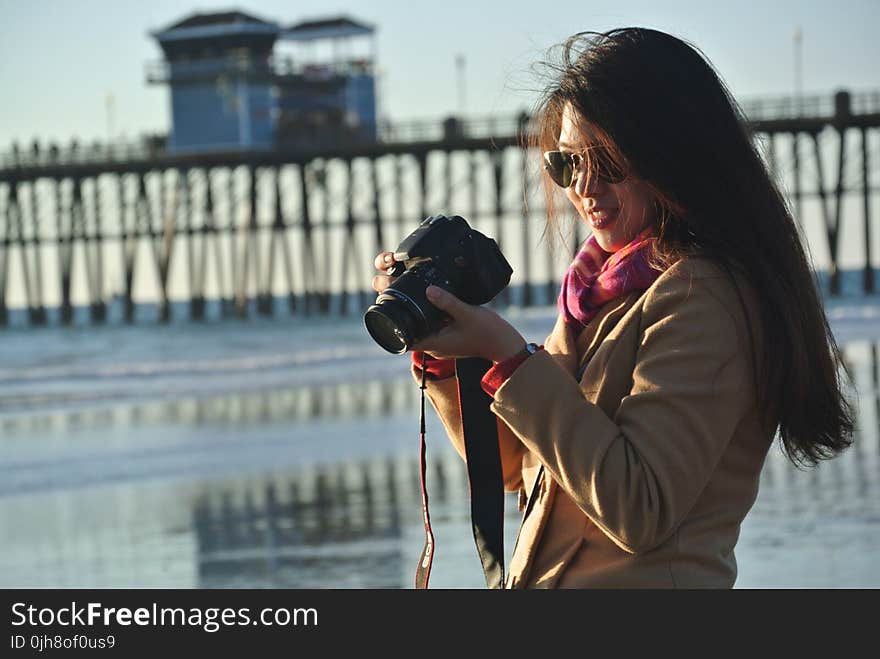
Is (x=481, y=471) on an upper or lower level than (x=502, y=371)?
lower

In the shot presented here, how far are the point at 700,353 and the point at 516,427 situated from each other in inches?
9.7

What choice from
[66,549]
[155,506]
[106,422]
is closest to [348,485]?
[155,506]

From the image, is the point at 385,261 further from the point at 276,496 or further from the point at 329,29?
the point at 329,29

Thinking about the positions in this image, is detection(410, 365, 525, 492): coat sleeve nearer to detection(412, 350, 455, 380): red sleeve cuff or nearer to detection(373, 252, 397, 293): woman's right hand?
detection(412, 350, 455, 380): red sleeve cuff

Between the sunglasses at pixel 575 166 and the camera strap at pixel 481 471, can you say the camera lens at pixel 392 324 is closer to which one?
the camera strap at pixel 481 471

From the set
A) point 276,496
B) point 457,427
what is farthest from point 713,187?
point 276,496

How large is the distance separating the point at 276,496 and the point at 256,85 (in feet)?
97.7

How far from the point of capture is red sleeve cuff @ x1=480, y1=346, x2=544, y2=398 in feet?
5.83

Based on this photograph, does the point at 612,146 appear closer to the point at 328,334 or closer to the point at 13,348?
the point at 328,334

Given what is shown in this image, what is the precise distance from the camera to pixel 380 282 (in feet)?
6.55

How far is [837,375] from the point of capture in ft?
6.10

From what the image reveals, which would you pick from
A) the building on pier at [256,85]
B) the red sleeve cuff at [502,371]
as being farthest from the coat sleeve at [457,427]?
the building on pier at [256,85]

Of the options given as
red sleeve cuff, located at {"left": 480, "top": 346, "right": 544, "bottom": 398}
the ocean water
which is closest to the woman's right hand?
red sleeve cuff, located at {"left": 480, "top": 346, "right": 544, "bottom": 398}
